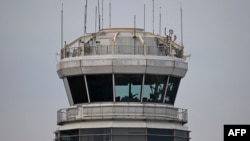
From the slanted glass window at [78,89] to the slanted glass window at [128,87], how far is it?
2.83 metres

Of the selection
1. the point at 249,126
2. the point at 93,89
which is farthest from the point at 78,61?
the point at 249,126

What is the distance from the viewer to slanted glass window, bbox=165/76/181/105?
436 ft

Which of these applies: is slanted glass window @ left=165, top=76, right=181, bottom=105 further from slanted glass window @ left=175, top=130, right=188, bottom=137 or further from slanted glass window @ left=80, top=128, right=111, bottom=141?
slanted glass window @ left=80, top=128, right=111, bottom=141

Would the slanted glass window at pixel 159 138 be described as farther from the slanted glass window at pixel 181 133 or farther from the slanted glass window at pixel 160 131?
the slanted glass window at pixel 181 133

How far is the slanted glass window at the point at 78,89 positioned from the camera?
434 ft

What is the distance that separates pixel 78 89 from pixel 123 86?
3.85 m

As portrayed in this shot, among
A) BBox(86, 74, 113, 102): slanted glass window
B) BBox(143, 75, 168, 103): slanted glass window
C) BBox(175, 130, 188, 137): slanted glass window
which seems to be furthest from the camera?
BBox(175, 130, 188, 137): slanted glass window

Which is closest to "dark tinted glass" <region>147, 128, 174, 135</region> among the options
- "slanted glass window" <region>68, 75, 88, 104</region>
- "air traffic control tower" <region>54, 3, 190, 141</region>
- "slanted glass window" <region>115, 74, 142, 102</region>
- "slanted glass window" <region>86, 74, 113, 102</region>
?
"air traffic control tower" <region>54, 3, 190, 141</region>

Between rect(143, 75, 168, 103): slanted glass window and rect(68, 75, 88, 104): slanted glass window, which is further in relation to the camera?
rect(68, 75, 88, 104): slanted glass window

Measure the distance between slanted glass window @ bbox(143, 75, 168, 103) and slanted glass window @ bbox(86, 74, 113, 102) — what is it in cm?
285

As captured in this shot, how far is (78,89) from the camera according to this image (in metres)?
133

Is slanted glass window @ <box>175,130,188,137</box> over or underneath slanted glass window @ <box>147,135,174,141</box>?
over

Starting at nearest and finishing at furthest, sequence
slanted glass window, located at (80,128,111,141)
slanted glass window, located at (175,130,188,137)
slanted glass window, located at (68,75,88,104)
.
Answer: slanted glass window, located at (80,128,111,141) → slanted glass window, located at (175,130,188,137) → slanted glass window, located at (68,75,88,104)

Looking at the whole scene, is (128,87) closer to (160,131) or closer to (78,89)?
(78,89)
